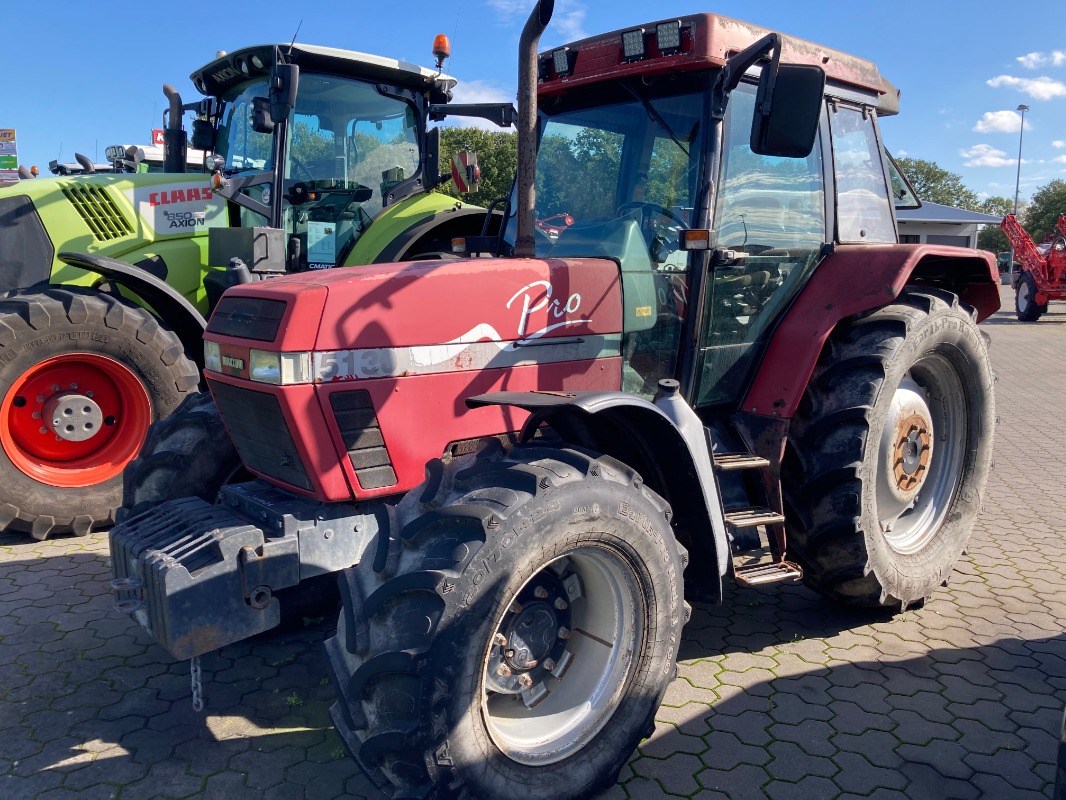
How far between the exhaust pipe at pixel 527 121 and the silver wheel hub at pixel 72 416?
3315 mm

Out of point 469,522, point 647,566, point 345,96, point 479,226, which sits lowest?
point 647,566

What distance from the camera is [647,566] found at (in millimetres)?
2684

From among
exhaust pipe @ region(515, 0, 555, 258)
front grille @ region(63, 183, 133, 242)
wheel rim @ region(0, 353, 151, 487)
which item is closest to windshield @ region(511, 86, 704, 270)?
exhaust pipe @ region(515, 0, 555, 258)

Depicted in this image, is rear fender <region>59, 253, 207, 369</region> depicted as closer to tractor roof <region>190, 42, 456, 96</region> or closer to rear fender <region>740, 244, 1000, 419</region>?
tractor roof <region>190, 42, 456, 96</region>

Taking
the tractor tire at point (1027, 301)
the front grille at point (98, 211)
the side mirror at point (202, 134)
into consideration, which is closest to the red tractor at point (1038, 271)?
the tractor tire at point (1027, 301)

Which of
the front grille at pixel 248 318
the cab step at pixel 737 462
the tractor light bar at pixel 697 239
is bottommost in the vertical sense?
the cab step at pixel 737 462

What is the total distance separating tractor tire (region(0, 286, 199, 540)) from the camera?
4.88 m

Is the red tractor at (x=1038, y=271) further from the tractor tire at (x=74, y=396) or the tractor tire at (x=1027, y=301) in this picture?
the tractor tire at (x=74, y=396)

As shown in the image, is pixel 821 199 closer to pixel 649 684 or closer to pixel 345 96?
pixel 649 684

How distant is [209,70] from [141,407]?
2554 millimetres

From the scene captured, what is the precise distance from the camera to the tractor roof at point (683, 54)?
324 centimetres

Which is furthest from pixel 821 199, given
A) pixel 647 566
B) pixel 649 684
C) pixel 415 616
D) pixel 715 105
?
pixel 415 616

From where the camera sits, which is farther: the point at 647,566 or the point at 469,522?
the point at 647,566

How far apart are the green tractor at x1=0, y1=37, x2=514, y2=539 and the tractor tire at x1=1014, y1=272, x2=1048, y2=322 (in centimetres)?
1915
